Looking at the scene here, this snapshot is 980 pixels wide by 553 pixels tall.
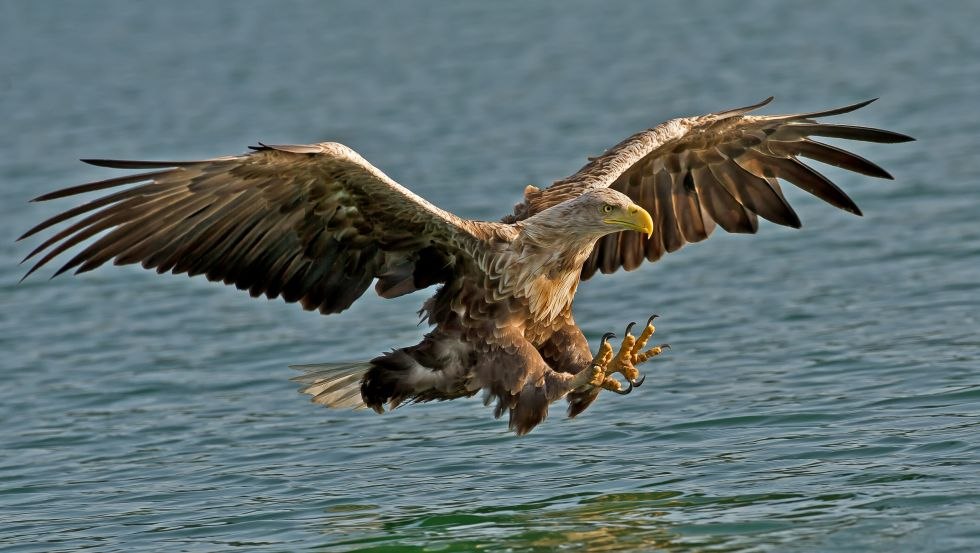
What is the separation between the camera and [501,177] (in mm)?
15914

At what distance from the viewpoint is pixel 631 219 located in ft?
25.2

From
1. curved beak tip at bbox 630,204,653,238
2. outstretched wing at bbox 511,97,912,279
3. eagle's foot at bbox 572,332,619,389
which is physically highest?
outstretched wing at bbox 511,97,912,279

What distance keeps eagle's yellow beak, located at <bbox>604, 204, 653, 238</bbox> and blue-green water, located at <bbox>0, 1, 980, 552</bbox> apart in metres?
1.23

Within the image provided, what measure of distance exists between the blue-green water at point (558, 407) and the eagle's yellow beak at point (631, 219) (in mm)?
1230

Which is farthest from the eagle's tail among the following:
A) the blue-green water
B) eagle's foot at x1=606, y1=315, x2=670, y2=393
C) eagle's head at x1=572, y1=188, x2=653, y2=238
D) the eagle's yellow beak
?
the eagle's yellow beak

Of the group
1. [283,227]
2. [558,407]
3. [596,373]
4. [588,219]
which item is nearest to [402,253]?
[283,227]

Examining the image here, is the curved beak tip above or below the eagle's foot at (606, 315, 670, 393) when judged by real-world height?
above

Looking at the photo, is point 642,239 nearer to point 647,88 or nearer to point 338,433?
point 338,433

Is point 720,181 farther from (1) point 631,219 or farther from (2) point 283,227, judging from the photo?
(2) point 283,227

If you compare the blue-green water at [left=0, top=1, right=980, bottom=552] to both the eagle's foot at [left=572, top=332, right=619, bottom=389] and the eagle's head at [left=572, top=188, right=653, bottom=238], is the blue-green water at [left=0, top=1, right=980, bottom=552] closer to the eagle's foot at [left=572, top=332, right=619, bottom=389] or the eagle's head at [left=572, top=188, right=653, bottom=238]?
the eagle's foot at [left=572, top=332, right=619, bottom=389]

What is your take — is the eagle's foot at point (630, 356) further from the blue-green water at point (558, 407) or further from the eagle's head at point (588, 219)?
the blue-green water at point (558, 407)

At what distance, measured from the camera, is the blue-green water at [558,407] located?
769cm

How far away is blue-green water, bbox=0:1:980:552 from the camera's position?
25.2 feet

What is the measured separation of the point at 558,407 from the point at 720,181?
1580mm
